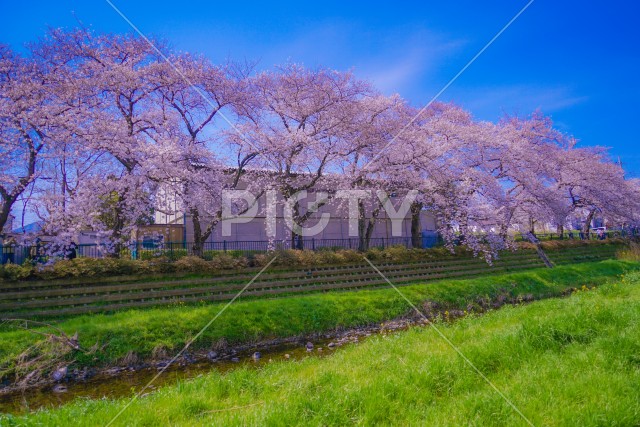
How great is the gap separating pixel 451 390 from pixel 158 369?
7.49m

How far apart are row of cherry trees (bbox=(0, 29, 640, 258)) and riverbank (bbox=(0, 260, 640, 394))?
455cm

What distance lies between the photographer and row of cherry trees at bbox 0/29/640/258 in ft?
46.2

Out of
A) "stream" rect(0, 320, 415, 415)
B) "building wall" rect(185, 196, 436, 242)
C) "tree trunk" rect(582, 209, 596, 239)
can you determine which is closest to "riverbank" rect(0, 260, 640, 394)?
"stream" rect(0, 320, 415, 415)

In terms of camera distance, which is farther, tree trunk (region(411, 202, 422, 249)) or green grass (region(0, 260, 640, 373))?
tree trunk (region(411, 202, 422, 249))

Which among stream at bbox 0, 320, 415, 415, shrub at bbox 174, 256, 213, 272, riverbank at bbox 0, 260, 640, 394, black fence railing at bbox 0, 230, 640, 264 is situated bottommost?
stream at bbox 0, 320, 415, 415

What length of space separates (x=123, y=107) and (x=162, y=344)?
10.7 metres

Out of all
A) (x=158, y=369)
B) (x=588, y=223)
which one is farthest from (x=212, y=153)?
(x=588, y=223)

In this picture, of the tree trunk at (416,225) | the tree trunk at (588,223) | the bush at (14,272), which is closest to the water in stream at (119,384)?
the bush at (14,272)

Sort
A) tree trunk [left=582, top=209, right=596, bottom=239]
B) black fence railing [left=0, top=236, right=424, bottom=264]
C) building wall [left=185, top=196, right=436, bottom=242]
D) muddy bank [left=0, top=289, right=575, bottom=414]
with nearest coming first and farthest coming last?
1. muddy bank [left=0, top=289, right=575, bottom=414]
2. black fence railing [left=0, top=236, right=424, bottom=264]
3. building wall [left=185, top=196, right=436, bottom=242]
4. tree trunk [left=582, top=209, right=596, bottom=239]

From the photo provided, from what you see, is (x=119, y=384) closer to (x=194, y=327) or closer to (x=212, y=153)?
(x=194, y=327)

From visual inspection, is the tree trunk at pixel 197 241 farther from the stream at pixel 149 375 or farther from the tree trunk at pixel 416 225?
the tree trunk at pixel 416 225

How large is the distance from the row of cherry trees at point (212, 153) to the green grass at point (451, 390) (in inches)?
412

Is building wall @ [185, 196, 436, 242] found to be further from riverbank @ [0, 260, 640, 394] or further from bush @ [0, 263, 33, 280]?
bush @ [0, 263, 33, 280]

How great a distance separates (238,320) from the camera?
12.3 metres
